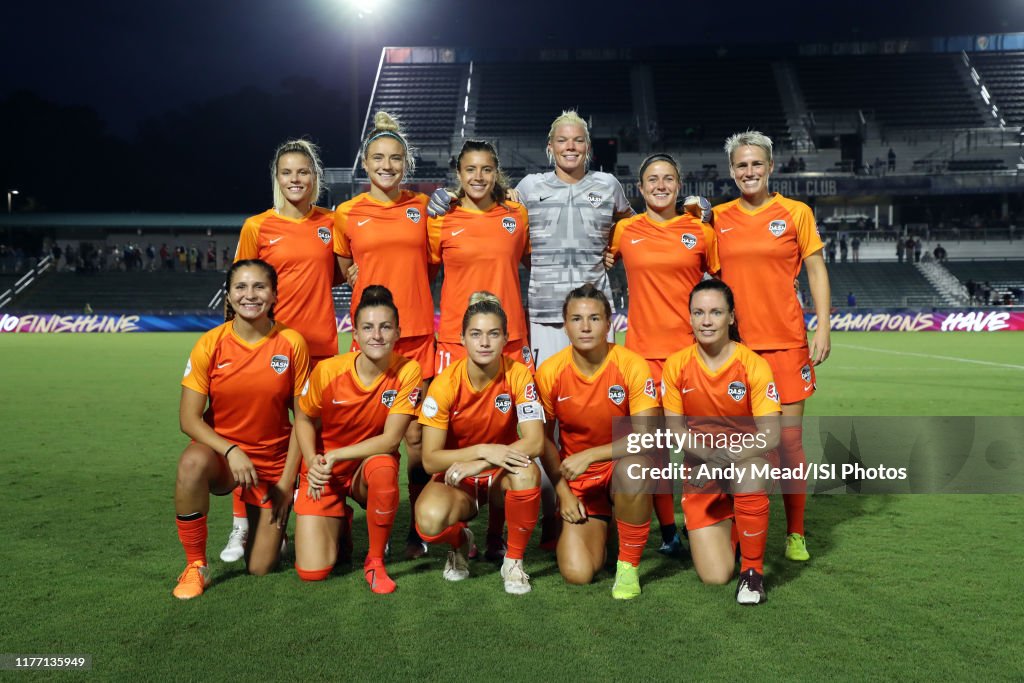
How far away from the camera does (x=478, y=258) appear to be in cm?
433

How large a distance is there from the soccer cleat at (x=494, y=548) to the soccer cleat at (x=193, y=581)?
128 cm

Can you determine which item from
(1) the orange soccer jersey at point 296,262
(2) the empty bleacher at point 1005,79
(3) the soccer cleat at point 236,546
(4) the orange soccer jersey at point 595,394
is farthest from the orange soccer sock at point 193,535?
(2) the empty bleacher at point 1005,79

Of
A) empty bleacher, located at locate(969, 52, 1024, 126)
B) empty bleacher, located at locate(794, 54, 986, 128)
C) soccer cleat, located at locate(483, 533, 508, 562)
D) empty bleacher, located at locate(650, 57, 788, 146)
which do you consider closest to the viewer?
soccer cleat, located at locate(483, 533, 508, 562)

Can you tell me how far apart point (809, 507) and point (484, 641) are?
291cm

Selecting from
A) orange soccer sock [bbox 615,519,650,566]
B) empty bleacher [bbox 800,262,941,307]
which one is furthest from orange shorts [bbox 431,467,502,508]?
empty bleacher [bbox 800,262,941,307]

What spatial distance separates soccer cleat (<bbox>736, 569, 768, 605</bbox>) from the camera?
3355 mm

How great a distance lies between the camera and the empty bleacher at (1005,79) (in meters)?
36.5

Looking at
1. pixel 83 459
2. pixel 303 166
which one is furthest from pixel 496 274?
pixel 83 459

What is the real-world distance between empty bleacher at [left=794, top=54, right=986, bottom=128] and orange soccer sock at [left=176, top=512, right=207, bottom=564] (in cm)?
3833

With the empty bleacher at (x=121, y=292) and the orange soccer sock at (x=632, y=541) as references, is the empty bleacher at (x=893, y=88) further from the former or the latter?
the orange soccer sock at (x=632, y=541)

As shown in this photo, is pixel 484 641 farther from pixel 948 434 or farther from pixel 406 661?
pixel 948 434

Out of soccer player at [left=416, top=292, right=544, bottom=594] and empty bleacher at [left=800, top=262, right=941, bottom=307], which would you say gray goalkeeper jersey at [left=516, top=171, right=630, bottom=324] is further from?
empty bleacher at [left=800, top=262, right=941, bottom=307]

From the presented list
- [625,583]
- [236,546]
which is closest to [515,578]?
[625,583]

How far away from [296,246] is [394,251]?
53cm
